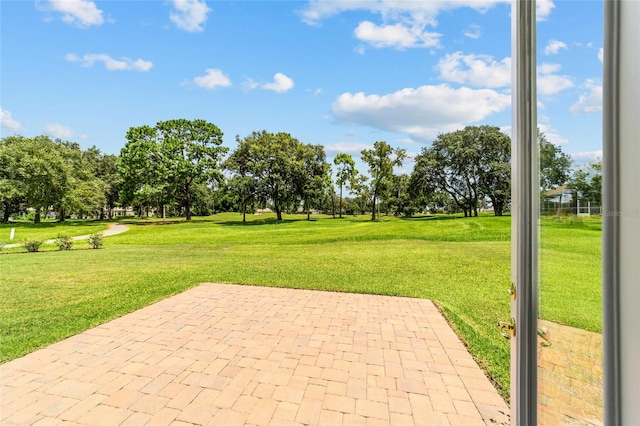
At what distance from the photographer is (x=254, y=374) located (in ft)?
6.93

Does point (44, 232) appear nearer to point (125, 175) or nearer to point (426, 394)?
point (125, 175)

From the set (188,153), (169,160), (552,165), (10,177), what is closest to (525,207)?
(552,165)

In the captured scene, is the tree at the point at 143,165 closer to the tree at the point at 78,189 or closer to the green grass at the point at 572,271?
the tree at the point at 78,189

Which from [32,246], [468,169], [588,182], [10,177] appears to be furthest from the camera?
[468,169]

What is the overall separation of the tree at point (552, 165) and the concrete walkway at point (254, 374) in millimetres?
1517

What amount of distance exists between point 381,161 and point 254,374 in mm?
14703

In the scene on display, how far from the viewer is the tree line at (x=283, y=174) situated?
47.3 ft

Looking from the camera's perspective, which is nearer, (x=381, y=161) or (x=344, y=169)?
(x=381, y=161)

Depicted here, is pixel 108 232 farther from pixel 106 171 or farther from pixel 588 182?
pixel 588 182

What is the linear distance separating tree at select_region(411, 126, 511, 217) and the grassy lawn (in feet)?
13.7

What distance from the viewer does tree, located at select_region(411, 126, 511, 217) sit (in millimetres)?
13586

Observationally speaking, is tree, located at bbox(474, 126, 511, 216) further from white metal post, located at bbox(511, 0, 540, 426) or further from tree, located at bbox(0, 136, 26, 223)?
tree, located at bbox(0, 136, 26, 223)

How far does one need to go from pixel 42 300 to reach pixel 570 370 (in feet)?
17.7

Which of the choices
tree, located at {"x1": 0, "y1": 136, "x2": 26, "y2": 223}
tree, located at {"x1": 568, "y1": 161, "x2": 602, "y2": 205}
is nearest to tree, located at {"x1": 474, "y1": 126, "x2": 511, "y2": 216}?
tree, located at {"x1": 568, "y1": 161, "x2": 602, "y2": 205}
